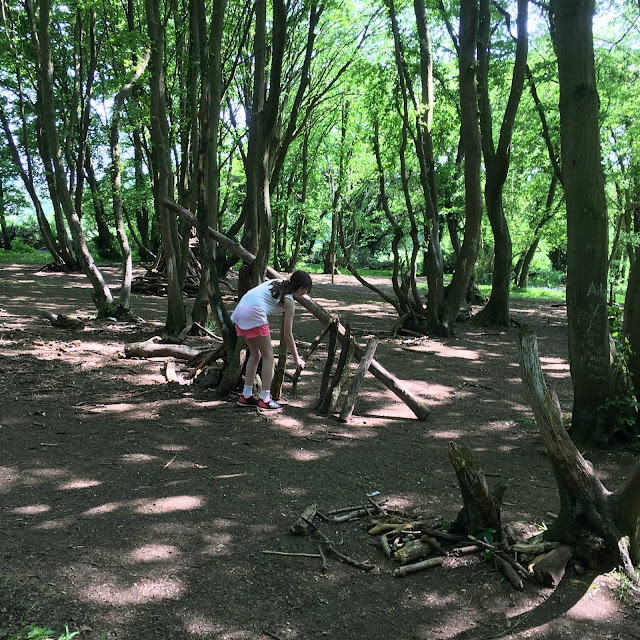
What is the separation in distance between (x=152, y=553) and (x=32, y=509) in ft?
3.49

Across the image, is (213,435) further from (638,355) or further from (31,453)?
(638,355)

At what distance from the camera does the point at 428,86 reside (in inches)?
447

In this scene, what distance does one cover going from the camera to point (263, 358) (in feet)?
19.9

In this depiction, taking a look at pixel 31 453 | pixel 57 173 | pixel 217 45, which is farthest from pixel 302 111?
pixel 31 453

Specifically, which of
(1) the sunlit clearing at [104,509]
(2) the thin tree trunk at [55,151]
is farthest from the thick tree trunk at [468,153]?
(1) the sunlit clearing at [104,509]

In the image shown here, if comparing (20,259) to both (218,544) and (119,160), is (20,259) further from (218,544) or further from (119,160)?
(218,544)

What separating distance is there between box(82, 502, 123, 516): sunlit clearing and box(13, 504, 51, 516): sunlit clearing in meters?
0.28

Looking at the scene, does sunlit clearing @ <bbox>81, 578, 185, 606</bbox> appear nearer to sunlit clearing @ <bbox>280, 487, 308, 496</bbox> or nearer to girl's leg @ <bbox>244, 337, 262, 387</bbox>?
sunlit clearing @ <bbox>280, 487, 308, 496</bbox>

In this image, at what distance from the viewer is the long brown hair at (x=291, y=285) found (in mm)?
5914

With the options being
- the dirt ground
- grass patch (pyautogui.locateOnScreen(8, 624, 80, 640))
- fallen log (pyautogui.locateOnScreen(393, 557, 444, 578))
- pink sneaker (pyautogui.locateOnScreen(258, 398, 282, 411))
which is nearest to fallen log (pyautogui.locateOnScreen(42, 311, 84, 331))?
the dirt ground

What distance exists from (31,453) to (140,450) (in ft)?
2.84

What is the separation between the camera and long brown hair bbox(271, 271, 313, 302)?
5914 mm

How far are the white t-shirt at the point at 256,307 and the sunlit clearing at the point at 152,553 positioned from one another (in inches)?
116

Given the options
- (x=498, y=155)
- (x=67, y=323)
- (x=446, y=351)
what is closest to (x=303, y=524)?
(x=446, y=351)
